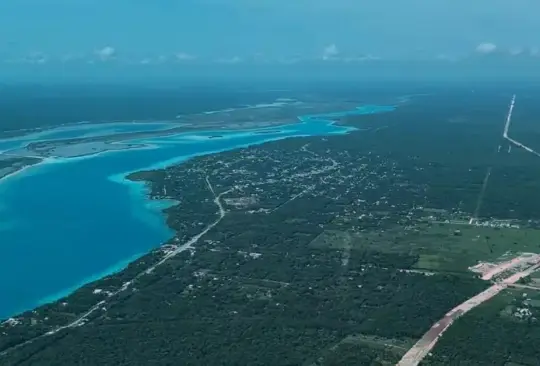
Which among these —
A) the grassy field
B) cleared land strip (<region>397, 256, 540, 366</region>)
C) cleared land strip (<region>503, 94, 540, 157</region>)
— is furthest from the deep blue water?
cleared land strip (<region>503, 94, 540, 157</region>)

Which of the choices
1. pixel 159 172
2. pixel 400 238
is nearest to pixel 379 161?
pixel 159 172

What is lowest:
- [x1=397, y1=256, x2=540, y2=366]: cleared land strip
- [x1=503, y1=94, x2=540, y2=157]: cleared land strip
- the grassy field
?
[x1=397, y1=256, x2=540, y2=366]: cleared land strip

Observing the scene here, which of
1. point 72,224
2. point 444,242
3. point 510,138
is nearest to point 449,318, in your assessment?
point 444,242

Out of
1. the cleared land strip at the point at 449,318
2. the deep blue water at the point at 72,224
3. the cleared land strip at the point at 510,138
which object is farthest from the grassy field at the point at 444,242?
the cleared land strip at the point at 510,138

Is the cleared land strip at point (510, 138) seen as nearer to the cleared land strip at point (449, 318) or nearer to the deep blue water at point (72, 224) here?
the deep blue water at point (72, 224)

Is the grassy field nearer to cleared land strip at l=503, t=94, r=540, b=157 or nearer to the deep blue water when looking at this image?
the deep blue water

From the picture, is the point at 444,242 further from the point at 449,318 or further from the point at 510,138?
the point at 510,138

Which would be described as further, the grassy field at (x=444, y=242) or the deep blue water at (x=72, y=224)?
the grassy field at (x=444, y=242)
